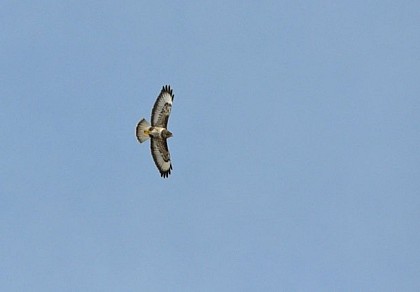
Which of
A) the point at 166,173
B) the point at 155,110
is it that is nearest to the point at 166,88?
the point at 155,110

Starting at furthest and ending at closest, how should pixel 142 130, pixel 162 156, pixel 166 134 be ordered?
pixel 162 156 → pixel 166 134 → pixel 142 130

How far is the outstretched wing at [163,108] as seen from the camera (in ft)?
140

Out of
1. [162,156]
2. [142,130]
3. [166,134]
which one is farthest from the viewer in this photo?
[162,156]

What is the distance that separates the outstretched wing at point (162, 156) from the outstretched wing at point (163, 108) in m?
1.25

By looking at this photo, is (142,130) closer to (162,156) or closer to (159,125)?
(159,125)

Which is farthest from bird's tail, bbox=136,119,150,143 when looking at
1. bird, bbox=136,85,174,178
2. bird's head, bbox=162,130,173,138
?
bird's head, bbox=162,130,173,138

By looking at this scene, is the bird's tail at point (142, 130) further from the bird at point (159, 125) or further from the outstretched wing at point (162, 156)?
the outstretched wing at point (162, 156)

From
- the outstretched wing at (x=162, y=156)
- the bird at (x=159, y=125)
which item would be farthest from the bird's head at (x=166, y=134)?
the outstretched wing at (x=162, y=156)

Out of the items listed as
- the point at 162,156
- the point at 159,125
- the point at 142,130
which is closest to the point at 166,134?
the point at 159,125

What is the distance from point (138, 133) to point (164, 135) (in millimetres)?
1382

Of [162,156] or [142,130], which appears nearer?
[142,130]

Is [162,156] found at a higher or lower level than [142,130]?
higher

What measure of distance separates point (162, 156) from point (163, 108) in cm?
301

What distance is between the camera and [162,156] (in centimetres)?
4459
